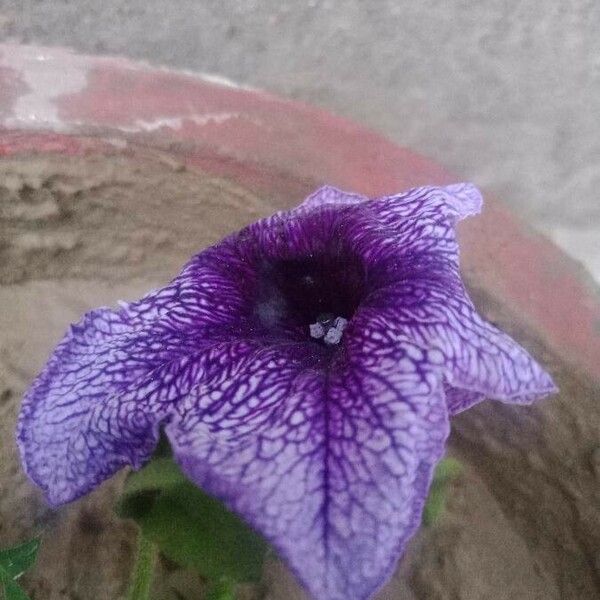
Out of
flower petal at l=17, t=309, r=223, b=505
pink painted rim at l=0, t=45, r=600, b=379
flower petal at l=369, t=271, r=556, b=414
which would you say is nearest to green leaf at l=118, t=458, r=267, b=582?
flower petal at l=17, t=309, r=223, b=505

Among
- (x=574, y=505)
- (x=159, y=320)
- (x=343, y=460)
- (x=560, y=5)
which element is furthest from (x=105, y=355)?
(x=560, y=5)

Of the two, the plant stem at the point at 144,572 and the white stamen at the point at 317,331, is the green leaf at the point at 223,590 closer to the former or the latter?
the plant stem at the point at 144,572

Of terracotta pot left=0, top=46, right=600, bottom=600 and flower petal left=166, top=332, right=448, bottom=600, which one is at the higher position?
flower petal left=166, top=332, right=448, bottom=600

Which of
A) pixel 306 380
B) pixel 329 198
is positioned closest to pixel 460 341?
pixel 306 380

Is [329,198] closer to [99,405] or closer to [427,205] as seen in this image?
[427,205]

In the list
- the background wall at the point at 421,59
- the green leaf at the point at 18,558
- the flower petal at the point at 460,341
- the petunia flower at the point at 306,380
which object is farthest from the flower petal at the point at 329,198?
the background wall at the point at 421,59

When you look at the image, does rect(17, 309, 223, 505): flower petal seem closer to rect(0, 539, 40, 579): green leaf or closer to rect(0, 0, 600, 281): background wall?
rect(0, 539, 40, 579): green leaf
